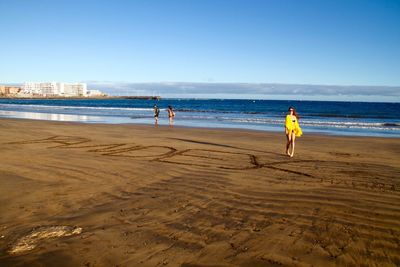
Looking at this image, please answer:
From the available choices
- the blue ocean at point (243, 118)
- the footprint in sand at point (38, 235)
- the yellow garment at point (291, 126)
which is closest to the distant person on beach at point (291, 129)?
the yellow garment at point (291, 126)

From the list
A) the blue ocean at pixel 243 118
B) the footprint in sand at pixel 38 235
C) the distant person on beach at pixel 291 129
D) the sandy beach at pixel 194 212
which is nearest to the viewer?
the sandy beach at pixel 194 212

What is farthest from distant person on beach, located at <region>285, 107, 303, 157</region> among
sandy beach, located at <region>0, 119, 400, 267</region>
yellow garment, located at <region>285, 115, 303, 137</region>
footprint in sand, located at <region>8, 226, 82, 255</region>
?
footprint in sand, located at <region>8, 226, 82, 255</region>

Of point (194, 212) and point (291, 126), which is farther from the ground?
point (291, 126)

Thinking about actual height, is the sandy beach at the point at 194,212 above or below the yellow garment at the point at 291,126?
below

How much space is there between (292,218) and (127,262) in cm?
263

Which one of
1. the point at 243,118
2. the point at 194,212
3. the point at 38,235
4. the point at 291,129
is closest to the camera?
the point at 38,235

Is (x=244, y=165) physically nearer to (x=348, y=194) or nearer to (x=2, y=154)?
(x=348, y=194)

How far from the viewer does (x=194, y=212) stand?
5.21m

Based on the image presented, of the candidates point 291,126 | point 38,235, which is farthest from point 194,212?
point 291,126

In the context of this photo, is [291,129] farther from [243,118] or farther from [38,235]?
[243,118]

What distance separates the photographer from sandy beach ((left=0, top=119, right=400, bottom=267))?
3.82m

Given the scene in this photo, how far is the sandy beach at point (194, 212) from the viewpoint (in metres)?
3.82

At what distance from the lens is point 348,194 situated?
629 centimetres

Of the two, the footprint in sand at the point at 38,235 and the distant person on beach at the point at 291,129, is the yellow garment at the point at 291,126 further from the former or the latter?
the footprint in sand at the point at 38,235
